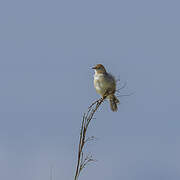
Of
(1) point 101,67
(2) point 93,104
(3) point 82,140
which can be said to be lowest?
(3) point 82,140

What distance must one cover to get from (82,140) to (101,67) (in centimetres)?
438

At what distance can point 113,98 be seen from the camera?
17.4 ft

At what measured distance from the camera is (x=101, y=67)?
6.16 meters

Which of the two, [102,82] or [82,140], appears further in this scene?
[102,82]

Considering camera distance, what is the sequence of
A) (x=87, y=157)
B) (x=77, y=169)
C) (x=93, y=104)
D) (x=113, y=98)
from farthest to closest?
(x=113, y=98) < (x=93, y=104) < (x=87, y=157) < (x=77, y=169)

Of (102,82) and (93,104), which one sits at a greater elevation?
(102,82)

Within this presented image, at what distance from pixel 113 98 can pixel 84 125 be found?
11.3 feet

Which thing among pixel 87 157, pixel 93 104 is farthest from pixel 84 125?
pixel 93 104

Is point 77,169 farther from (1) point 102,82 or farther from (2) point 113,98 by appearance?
(1) point 102,82

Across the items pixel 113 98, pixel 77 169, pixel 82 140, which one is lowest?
pixel 77 169

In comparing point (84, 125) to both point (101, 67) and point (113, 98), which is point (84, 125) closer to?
point (113, 98)

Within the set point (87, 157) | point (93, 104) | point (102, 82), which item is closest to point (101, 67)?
point (102, 82)

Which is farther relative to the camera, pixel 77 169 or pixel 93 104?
pixel 93 104

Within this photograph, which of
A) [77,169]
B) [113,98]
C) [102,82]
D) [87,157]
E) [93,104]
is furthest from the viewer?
[102,82]
